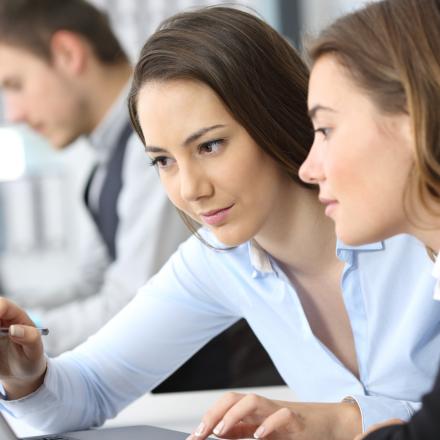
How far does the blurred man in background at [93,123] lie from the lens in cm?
250

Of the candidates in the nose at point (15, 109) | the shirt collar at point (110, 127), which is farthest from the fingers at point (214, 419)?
the nose at point (15, 109)

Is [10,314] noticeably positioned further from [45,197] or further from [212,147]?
[45,197]

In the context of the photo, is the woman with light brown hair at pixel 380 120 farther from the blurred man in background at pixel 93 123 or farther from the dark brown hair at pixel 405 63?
the blurred man in background at pixel 93 123

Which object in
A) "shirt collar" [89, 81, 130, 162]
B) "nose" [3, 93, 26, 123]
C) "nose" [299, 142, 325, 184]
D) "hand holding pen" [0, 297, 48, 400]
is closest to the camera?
"nose" [299, 142, 325, 184]

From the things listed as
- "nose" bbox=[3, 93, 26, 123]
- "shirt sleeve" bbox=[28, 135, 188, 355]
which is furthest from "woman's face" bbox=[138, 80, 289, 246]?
"nose" bbox=[3, 93, 26, 123]

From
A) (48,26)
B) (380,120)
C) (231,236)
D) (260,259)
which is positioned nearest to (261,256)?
(260,259)

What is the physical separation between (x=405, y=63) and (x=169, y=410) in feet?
2.74

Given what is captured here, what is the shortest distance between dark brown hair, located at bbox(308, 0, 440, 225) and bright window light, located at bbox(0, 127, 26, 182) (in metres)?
4.14

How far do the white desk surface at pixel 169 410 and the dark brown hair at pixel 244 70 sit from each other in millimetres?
440

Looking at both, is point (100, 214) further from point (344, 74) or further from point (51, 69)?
point (344, 74)

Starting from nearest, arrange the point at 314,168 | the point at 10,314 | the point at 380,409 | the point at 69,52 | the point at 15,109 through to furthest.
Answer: the point at 314,168, the point at 380,409, the point at 10,314, the point at 69,52, the point at 15,109

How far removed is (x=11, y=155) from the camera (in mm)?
5055

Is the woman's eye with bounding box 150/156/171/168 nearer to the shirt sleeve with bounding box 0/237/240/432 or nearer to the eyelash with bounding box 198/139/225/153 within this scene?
the eyelash with bounding box 198/139/225/153

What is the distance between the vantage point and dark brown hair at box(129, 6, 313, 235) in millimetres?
1262
